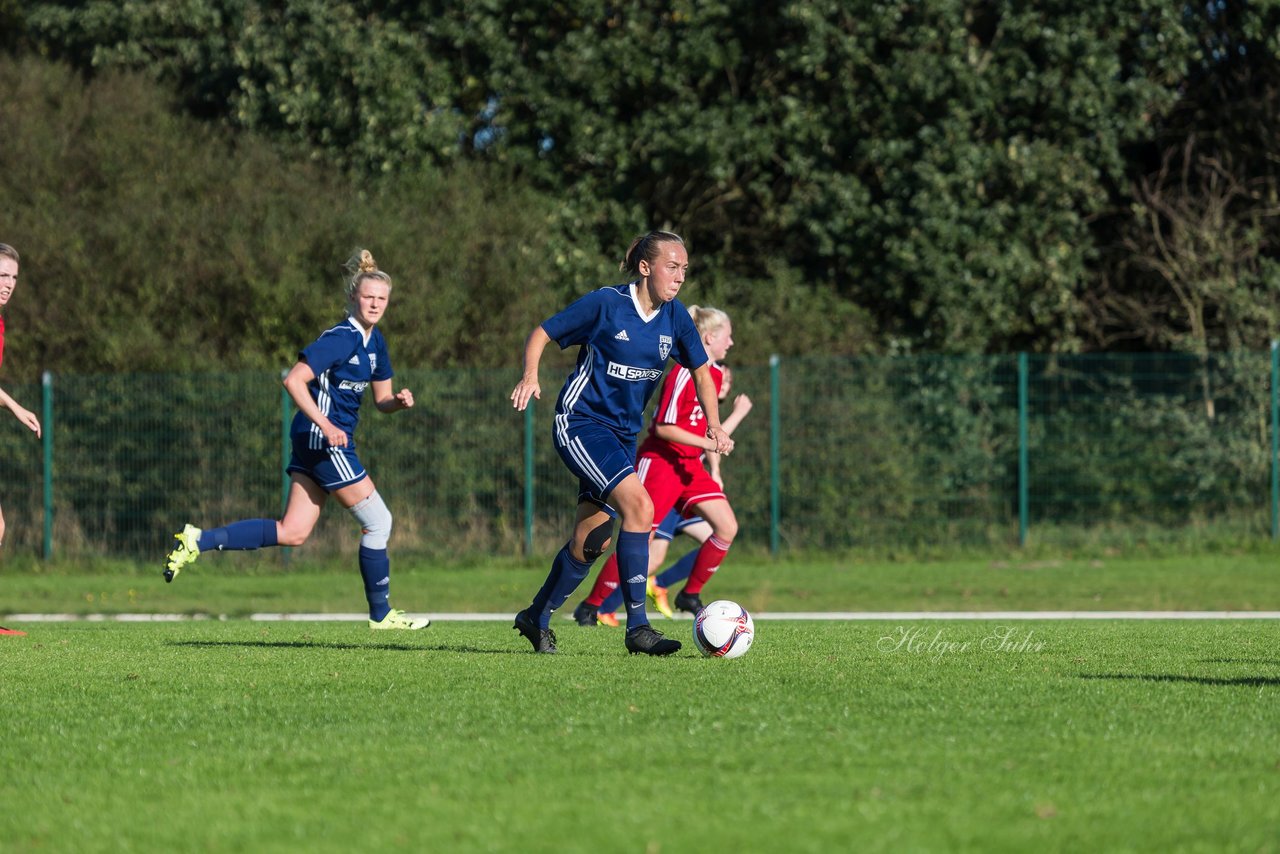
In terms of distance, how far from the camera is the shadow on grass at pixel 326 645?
8.39 m

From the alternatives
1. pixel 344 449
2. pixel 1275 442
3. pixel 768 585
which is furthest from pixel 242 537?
pixel 1275 442

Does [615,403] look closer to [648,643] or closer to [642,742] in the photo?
[648,643]

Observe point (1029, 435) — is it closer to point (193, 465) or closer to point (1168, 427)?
point (1168, 427)

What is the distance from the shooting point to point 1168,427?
61.4ft

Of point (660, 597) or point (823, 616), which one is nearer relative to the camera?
point (660, 597)

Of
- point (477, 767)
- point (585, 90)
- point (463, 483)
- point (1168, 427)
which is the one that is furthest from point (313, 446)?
point (585, 90)

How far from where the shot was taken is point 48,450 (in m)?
18.5

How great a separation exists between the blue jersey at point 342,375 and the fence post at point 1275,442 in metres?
12.2

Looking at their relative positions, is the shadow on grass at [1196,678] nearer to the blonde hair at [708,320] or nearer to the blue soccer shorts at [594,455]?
the blue soccer shorts at [594,455]

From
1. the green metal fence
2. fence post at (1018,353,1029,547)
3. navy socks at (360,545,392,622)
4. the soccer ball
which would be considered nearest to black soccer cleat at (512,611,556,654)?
the soccer ball

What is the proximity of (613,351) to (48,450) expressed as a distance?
12.5m

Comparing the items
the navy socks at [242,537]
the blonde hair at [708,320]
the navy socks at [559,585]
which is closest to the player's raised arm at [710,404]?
the navy socks at [559,585]

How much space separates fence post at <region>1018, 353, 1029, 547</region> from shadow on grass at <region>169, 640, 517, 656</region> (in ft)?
36.8

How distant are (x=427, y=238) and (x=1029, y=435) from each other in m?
7.84
